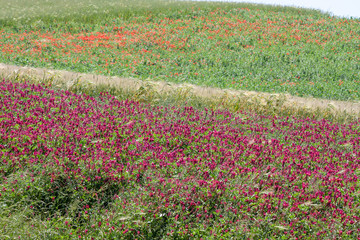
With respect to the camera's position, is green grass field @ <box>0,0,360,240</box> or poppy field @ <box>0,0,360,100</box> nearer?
green grass field @ <box>0,0,360,240</box>

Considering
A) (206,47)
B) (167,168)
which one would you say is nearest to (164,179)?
(167,168)

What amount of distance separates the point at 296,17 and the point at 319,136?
2425 cm

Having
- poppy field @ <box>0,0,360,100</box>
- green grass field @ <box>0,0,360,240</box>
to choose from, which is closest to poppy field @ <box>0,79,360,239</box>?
green grass field @ <box>0,0,360,240</box>

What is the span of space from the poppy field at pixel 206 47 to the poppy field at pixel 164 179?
8.37 m

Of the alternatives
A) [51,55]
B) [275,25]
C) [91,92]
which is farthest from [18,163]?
[275,25]

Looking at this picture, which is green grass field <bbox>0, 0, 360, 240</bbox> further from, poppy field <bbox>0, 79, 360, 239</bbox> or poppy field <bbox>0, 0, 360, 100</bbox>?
poppy field <bbox>0, 0, 360, 100</bbox>

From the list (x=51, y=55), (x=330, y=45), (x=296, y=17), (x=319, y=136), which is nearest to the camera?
(x=319, y=136)

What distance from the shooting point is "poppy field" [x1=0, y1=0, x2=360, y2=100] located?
51.2 ft

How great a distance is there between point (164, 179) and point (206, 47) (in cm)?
1661

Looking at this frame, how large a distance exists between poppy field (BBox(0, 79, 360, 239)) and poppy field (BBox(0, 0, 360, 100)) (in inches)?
329

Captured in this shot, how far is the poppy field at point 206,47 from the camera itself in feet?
51.2

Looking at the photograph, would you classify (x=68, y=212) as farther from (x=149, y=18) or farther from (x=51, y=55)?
(x=149, y=18)

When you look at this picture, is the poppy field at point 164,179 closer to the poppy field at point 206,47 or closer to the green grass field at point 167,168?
the green grass field at point 167,168

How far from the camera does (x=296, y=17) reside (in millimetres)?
Answer: 28469
